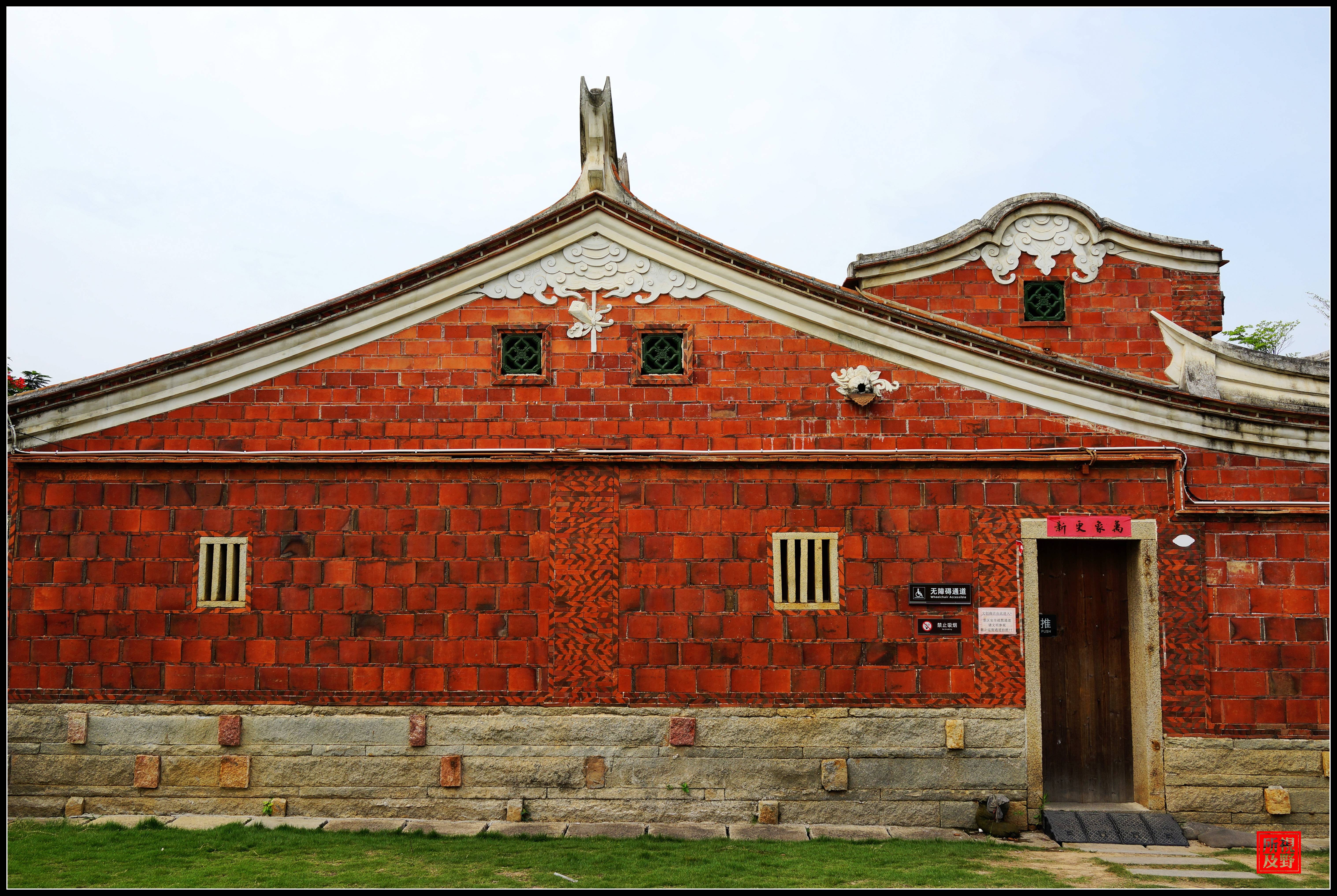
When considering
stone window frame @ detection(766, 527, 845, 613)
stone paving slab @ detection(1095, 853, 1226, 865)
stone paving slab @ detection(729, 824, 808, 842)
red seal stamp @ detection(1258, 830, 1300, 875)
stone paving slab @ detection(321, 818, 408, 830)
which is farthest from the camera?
stone window frame @ detection(766, 527, 845, 613)

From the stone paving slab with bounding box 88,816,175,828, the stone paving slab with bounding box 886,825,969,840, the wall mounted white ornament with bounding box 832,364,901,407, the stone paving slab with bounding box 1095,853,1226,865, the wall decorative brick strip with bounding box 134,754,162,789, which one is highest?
the wall mounted white ornament with bounding box 832,364,901,407

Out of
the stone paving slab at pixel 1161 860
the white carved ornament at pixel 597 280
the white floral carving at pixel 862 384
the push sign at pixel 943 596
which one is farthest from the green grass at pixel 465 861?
the white carved ornament at pixel 597 280

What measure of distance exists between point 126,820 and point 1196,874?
381 inches

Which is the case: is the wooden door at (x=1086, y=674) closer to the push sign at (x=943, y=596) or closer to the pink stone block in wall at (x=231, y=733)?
the push sign at (x=943, y=596)

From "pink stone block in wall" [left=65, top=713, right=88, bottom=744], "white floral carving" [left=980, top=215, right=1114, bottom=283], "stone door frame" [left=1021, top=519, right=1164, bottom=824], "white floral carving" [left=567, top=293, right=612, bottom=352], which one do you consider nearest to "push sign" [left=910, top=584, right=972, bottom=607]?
"stone door frame" [left=1021, top=519, right=1164, bottom=824]

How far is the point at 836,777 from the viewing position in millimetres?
8367

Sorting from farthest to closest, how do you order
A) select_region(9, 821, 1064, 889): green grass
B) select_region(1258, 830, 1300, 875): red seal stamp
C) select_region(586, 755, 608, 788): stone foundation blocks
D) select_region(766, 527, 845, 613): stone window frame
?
select_region(766, 527, 845, 613): stone window frame, select_region(586, 755, 608, 788): stone foundation blocks, select_region(1258, 830, 1300, 875): red seal stamp, select_region(9, 821, 1064, 889): green grass

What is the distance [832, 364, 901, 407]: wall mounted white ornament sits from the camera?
28.3 feet

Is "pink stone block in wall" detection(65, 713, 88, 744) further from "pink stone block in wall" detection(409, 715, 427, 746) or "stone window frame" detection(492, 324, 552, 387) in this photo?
"stone window frame" detection(492, 324, 552, 387)

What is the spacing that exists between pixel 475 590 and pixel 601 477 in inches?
65.9

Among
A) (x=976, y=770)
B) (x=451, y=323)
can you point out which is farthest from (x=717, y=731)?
(x=451, y=323)

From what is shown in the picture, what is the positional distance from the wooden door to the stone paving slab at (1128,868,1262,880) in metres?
1.40

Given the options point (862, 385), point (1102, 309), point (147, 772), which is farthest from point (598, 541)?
point (1102, 309)

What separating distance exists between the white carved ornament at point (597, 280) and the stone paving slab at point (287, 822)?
5392 mm
